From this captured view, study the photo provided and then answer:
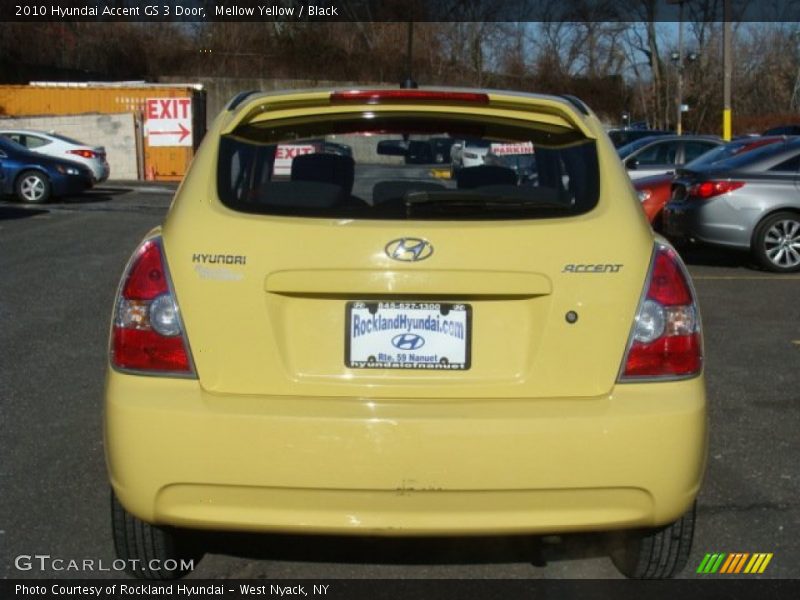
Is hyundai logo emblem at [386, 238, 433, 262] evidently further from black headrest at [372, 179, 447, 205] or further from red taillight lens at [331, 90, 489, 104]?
red taillight lens at [331, 90, 489, 104]

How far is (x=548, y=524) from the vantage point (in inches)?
126

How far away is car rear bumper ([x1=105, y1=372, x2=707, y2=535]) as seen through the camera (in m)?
3.14

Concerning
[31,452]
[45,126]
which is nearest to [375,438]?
[31,452]

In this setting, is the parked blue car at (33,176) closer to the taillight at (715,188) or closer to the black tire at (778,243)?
the taillight at (715,188)

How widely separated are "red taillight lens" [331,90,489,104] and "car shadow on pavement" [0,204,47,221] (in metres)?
15.1

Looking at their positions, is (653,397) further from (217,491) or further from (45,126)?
(45,126)

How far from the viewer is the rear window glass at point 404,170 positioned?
11.2 ft

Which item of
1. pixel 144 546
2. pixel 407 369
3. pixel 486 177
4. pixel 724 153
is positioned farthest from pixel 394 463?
pixel 724 153

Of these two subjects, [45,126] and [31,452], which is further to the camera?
[45,126]

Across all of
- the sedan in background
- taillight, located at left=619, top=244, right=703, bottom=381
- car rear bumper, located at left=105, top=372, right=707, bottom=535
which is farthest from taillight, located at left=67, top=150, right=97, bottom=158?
taillight, located at left=619, top=244, right=703, bottom=381

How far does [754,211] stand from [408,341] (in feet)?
30.8

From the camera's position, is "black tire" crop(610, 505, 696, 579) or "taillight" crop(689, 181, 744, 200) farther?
"taillight" crop(689, 181, 744, 200)

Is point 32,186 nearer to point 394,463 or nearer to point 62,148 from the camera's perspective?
point 62,148

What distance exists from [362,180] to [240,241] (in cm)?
94
